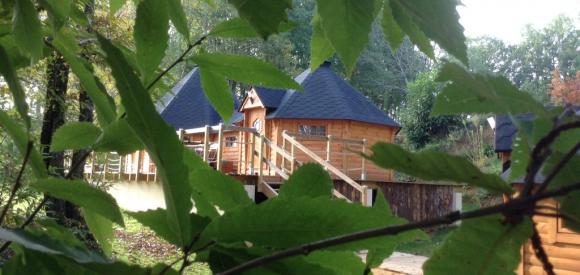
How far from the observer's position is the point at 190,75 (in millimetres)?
19734

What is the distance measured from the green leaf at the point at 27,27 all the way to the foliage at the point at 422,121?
19482 millimetres

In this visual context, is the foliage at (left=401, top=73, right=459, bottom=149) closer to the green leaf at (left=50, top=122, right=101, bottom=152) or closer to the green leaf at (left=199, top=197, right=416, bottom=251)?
the green leaf at (left=50, top=122, right=101, bottom=152)

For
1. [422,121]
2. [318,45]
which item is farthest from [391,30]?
[422,121]

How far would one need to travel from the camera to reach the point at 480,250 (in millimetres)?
304

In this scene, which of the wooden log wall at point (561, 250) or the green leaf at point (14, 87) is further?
the wooden log wall at point (561, 250)

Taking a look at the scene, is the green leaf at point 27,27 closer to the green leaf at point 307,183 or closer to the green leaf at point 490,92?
the green leaf at point 307,183

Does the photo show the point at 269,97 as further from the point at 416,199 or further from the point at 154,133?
the point at 154,133

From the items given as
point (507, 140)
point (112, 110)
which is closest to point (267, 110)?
point (507, 140)

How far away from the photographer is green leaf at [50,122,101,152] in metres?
0.62

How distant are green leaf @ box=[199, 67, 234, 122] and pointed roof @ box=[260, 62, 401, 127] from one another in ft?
44.8

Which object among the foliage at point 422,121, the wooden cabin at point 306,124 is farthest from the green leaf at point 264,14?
the foliage at point 422,121

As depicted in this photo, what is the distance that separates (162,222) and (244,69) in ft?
0.96

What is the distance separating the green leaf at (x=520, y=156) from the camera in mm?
316

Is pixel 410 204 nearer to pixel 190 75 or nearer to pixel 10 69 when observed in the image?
pixel 190 75
